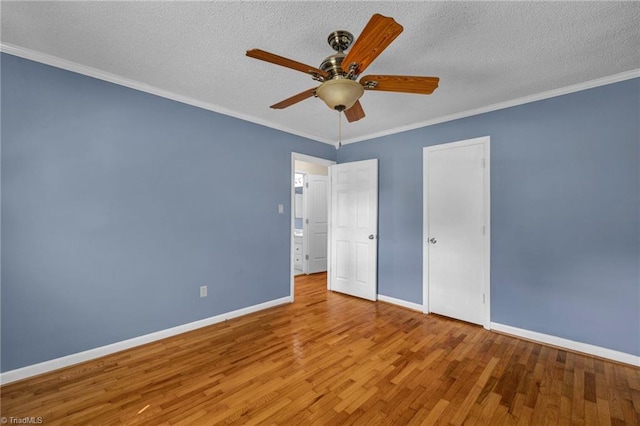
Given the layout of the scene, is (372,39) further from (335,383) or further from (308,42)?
(335,383)

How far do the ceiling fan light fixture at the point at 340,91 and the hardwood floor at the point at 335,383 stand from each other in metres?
2.01

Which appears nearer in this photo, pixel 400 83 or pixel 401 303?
pixel 400 83

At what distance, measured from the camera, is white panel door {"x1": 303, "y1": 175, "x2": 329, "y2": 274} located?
5.69 m

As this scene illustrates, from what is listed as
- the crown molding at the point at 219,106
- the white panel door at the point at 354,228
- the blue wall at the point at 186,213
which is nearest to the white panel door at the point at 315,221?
the white panel door at the point at 354,228

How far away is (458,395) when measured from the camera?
77.5 inches

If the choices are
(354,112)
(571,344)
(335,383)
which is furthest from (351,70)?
(571,344)

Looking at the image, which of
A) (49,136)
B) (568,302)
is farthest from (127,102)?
(568,302)

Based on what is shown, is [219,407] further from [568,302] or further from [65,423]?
[568,302]

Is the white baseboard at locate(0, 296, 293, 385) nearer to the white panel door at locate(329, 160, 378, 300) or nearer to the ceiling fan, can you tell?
the white panel door at locate(329, 160, 378, 300)

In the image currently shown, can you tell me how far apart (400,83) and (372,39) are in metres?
0.49

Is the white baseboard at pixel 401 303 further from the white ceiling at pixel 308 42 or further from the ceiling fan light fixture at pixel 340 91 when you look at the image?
the ceiling fan light fixture at pixel 340 91

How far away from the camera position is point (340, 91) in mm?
1665

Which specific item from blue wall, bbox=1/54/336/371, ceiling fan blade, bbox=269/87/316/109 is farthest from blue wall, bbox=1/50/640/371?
ceiling fan blade, bbox=269/87/316/109

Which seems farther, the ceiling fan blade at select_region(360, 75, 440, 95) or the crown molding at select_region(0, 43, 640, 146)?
the crown molding at select_region(0, 43, 640, 146)
